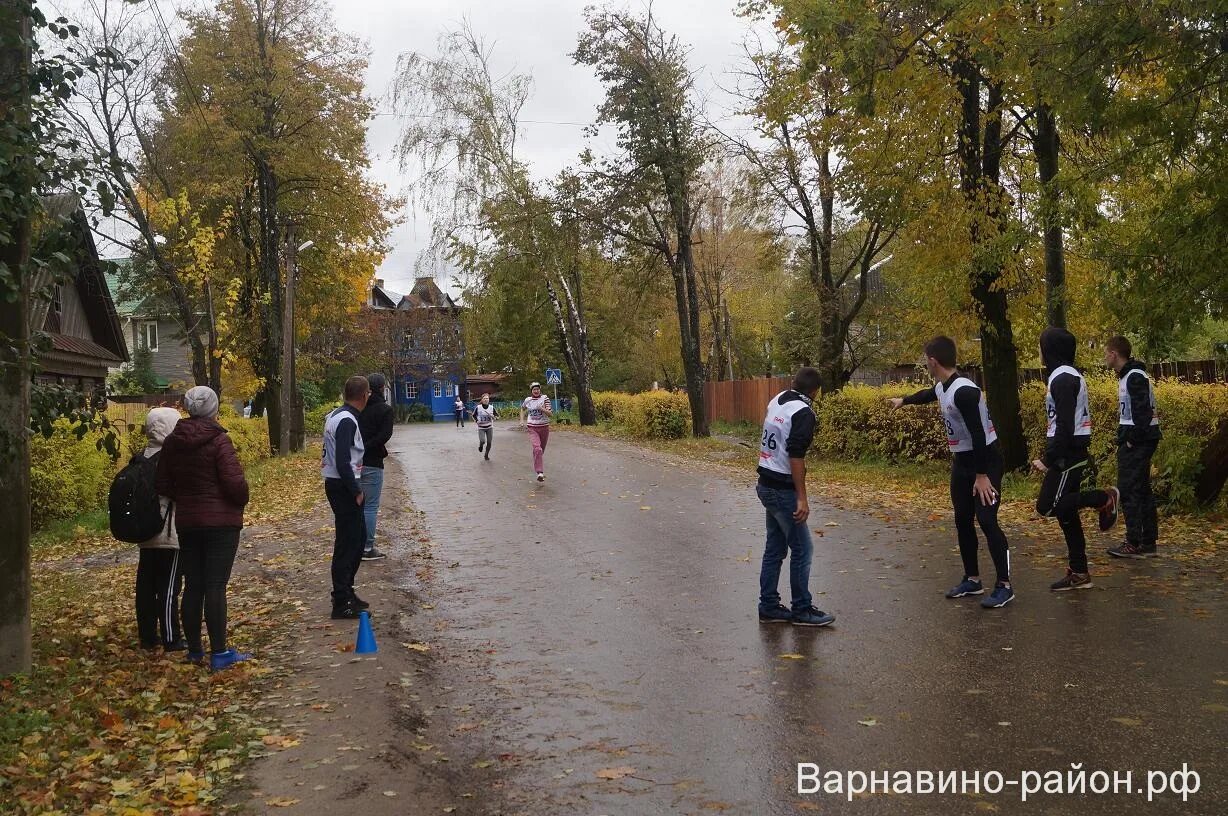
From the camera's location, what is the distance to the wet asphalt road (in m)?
4.67

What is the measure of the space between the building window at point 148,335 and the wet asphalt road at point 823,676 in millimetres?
49684

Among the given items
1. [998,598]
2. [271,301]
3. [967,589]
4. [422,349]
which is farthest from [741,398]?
[422,349]

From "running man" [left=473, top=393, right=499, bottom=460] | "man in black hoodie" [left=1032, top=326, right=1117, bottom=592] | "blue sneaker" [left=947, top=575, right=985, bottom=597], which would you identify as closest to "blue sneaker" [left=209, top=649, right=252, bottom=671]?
"blue sneaker" [left=947, top=575, right=985, bottom=597]

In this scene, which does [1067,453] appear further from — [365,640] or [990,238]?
[990,238]

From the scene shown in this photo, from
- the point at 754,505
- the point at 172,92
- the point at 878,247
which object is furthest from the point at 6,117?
the point at 172,92

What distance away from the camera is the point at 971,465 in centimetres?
794

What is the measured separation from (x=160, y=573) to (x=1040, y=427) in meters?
13.4

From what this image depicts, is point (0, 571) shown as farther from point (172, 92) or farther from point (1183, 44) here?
point (172, 92)


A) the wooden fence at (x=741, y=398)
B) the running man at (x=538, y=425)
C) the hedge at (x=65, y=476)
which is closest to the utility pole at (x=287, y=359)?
the running man at (x=538, y=425)

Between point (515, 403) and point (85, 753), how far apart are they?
245 ft

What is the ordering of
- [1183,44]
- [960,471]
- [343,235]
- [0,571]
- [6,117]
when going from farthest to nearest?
[343,235] < [1183,44] < [960,471] < [0,571] < [6,117]

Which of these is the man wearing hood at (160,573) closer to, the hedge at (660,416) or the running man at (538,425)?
the running man at (538,425)

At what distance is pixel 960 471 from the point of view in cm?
804

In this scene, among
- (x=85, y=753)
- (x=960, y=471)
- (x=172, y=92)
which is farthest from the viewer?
(x=172, y=92)
